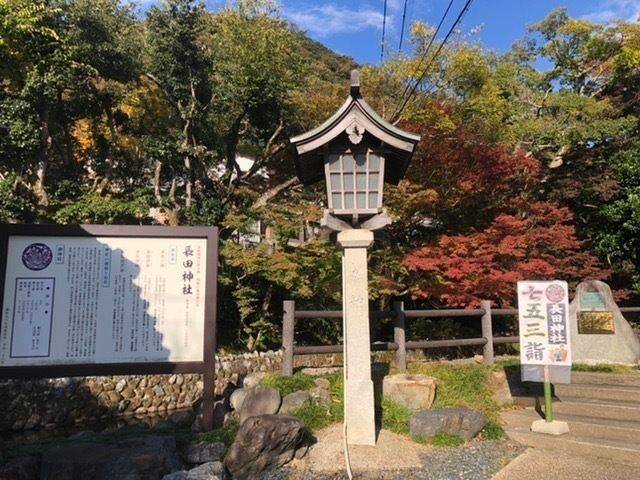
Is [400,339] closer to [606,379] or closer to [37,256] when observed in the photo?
[606,379]

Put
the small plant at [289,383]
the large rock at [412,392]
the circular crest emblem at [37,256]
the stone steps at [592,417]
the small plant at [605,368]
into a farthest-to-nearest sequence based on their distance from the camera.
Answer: the small plant at [605,368], the small plant at [289,383], the large rock at [412,392], the circular crest emblem at [37,256], the stone steps at [592,417]

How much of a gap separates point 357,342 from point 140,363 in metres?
2.91

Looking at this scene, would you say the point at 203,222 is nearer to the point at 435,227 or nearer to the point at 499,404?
the point at 435,227

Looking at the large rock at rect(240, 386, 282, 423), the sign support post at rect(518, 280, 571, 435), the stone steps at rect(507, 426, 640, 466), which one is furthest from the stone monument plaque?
the large rock at rect(240, 386, 282, 423)

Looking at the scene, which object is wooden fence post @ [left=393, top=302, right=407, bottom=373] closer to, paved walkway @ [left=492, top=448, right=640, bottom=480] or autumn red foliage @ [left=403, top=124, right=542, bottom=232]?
paved walkway @ [left=492, top=448, right=640, bottom=480]

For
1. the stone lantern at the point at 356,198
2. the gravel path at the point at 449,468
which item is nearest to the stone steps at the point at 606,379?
the gravel path at the point at 449,468

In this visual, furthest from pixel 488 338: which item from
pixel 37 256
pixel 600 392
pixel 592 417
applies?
pixel 37 256

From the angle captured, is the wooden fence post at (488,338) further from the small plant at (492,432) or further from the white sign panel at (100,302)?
the white sign panel at (100,302)

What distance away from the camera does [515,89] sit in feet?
58.6

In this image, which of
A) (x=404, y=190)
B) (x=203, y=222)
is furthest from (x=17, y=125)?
(x=404, y=190)

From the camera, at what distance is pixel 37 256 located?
6.23m

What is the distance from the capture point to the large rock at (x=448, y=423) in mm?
5664

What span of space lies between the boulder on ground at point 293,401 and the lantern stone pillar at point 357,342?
39.7 inches

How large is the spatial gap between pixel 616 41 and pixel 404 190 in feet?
38.8
